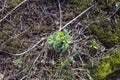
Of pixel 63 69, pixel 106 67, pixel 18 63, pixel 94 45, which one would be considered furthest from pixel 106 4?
pixel 18 63

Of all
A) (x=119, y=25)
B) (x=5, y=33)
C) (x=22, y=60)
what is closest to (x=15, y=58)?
(x=22, y=60)

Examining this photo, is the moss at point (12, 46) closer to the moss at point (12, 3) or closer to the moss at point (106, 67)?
the moss at point (12, 3)

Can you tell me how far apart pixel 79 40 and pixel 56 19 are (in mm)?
308

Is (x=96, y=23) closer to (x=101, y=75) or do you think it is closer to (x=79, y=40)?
(x=79, y=40)

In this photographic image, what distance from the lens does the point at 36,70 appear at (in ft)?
8.64

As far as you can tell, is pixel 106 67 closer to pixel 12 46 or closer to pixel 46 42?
pixel 46 42

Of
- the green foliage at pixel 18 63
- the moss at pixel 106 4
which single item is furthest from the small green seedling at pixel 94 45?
the green foliage at pixel 18 63

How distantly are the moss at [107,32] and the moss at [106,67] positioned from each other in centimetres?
12

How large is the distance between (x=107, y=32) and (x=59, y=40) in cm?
50

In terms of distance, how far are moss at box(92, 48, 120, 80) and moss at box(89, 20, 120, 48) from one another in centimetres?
12

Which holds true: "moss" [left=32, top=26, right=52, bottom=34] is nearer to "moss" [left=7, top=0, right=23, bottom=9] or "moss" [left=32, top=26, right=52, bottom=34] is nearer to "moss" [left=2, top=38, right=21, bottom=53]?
"moss" [left=2, top=38, right=21, bottom=53]

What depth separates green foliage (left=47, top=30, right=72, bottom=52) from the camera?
2613 mm

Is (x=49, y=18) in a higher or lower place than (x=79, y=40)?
higher

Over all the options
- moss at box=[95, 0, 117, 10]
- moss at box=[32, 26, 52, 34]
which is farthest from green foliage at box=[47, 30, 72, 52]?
moss at box=[95, 0, 117, 10]
